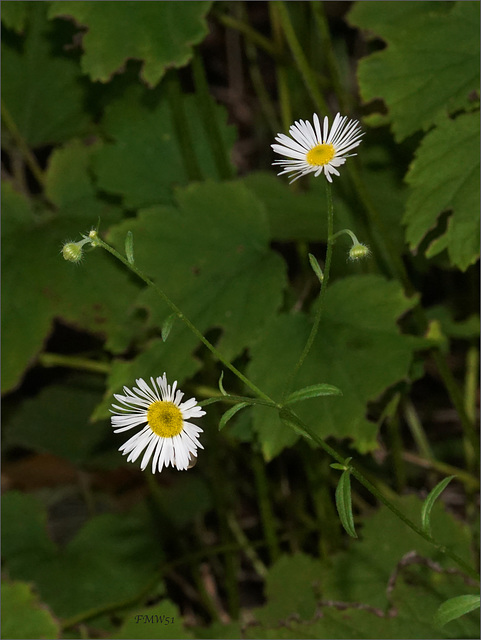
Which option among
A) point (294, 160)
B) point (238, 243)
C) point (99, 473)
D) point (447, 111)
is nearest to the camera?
point (294, 160)

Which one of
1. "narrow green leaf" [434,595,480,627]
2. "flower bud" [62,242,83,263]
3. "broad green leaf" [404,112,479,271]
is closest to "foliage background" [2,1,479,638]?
"broad green leaf" [404,112,479,271]

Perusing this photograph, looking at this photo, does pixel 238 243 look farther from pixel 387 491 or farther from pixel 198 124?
pixel 387 491

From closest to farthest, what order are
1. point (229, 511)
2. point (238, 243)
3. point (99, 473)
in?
point (238, 243)
point (229, 511)
point (99, 473)

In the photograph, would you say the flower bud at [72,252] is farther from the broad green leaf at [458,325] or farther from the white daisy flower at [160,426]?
the broad green leaf at [458,325]

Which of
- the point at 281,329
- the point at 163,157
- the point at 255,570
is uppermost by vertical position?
the point at 163,157

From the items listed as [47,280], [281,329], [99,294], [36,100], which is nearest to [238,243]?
[281,329]

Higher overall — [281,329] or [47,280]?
[47,280]

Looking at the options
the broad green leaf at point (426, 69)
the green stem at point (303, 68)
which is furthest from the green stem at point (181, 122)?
the broad green leaf at point (426, 69)

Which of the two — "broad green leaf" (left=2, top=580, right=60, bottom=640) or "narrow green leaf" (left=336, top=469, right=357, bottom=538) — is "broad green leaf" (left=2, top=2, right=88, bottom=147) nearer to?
"broad green leaf" (left=2, top=580, right=60, bottom=640)
